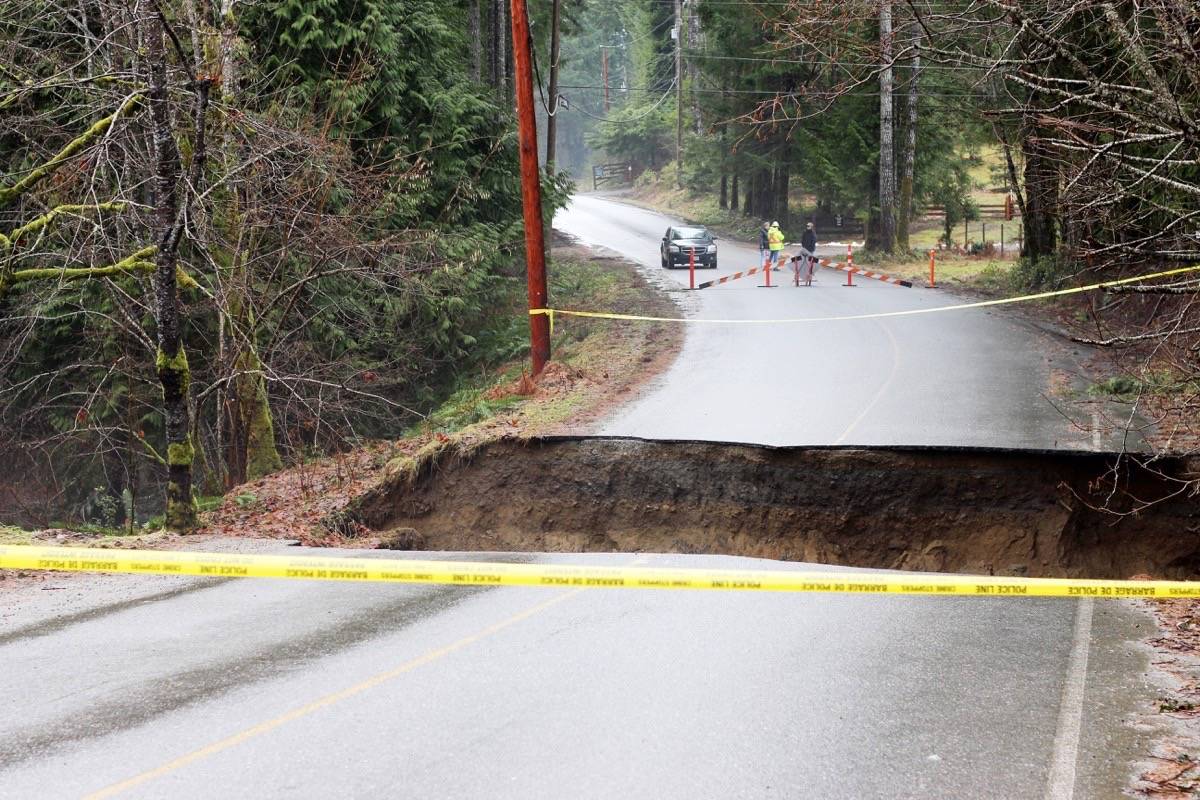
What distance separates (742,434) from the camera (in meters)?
15.5

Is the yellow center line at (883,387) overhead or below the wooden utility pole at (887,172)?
below

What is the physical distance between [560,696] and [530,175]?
1409 centimetres

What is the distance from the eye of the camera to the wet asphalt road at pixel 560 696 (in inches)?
223

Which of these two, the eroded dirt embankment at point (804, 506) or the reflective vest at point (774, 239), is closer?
the eroded dirt embankment at point (804, 506)

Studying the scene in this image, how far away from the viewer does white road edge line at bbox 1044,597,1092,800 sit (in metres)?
5.65

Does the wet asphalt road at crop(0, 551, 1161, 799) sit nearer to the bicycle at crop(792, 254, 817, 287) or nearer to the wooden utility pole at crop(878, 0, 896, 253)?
the bicycle at crop(792, 254, 817, 287)

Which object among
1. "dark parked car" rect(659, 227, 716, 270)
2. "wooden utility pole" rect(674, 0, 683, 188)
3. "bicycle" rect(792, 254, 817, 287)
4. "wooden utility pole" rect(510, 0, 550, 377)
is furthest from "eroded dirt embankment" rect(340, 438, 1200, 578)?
"wooden utility pole" rect(674, 0, 683, 188)

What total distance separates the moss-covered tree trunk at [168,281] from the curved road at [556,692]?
9.23ft

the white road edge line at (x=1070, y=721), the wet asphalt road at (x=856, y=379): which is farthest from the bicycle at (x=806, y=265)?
the white road edge line at (x=1070, y=721)

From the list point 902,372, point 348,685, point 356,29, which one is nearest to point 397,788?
point 348,685

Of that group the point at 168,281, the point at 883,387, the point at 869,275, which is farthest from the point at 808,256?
the point at 168,281

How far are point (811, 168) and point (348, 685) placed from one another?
3914 centimetres

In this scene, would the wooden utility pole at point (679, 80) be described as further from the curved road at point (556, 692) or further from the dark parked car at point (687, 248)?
the curved road at point (556, 692)

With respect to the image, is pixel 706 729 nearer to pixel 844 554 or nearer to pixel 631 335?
pixel 844 554
